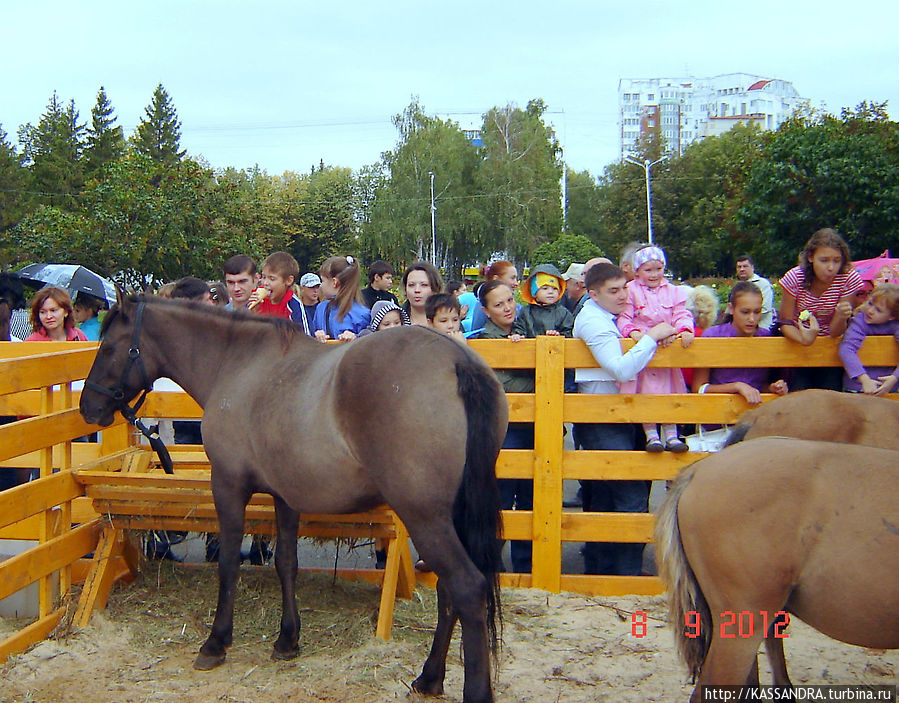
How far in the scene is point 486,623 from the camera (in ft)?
10.8

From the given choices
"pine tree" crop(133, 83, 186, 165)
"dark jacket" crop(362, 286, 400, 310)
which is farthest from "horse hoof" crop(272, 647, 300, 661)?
"pine tree" crop(133, 83, 186, 165)

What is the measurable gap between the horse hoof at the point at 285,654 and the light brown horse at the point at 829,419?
2.35 m

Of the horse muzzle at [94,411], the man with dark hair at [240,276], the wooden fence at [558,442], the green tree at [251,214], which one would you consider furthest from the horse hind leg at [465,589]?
the green tree at [251,214]

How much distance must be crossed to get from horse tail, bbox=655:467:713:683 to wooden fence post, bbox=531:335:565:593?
5.73 ft

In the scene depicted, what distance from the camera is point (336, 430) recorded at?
11.3ft

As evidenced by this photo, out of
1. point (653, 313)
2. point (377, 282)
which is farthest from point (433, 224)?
point (653, 313)

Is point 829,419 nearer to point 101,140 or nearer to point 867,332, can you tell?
point 867,332

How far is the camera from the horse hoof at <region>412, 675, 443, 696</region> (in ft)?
11.3

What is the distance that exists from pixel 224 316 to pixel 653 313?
254 cm

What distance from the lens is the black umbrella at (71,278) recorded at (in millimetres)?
7362

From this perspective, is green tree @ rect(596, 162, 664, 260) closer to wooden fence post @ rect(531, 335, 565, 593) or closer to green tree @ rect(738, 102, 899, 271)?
green tree @ rect(738, 102, 899, 271)

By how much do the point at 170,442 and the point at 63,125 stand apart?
2084 inches

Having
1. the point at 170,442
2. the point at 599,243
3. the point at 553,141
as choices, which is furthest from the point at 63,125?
the point at 170,442
